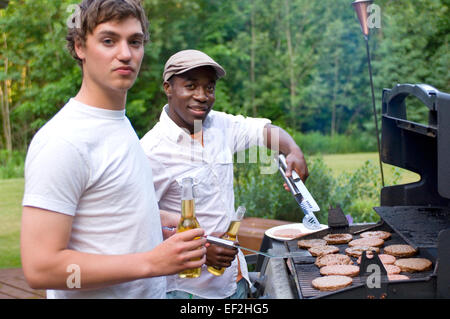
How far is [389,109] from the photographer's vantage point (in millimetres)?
2664

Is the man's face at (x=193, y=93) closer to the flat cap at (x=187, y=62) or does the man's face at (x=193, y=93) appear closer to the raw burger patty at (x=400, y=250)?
the flat cap at (x=187, y=62)

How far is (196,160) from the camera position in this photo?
91.8 inches

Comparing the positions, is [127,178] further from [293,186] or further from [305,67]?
[305,67]

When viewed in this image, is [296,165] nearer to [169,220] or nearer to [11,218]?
[169,220]

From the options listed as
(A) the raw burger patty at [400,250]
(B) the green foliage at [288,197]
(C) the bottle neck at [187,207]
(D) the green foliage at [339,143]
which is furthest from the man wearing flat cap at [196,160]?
(D) the green foliage at [339,143]

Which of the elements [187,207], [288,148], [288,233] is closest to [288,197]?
[288,233]

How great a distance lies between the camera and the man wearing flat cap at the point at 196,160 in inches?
88.3

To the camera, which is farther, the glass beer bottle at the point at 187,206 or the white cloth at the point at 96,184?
the glass beer bottle at the point at 187,206

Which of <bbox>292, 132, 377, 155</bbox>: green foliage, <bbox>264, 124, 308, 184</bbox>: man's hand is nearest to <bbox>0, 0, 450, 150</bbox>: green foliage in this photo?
<bbox>292, 132, 377, 155</bbox>: green foliage

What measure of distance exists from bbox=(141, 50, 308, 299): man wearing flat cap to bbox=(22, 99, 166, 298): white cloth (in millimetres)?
632

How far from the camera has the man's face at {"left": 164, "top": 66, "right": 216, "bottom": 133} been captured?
92.0 inches

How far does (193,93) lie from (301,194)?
28.9 inches

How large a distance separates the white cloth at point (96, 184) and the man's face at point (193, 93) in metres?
0.75

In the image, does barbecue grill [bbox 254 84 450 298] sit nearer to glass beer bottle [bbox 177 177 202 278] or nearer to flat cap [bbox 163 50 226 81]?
glass beer bottle [bbox 177 177 202 278]
